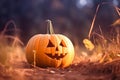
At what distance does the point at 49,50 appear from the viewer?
420 cm

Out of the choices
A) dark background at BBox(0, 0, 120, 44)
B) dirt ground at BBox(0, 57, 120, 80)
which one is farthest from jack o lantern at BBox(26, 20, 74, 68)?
dark background at BBox(0, 0, 120, 44)

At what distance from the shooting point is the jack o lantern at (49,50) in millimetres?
4211

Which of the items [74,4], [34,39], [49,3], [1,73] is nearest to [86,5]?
[74,4]

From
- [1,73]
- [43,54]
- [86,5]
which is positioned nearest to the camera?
[1,73]

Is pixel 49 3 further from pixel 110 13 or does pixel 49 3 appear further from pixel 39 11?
pixel 110 13

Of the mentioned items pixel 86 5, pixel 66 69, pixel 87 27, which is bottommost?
pixel 66 69

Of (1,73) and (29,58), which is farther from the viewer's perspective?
(29,58)

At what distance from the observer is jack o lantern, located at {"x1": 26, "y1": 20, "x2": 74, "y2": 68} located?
13.8 feet

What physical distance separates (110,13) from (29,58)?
3.36 metres

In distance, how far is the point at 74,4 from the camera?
7.78 meters

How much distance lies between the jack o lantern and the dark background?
2674 mm

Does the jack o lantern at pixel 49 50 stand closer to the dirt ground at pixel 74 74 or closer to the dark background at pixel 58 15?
the dirt ground at pixel 74 74

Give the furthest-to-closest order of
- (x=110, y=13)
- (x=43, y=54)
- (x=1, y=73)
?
(x=110, y=13)
(x=43, y=54)
(x=1, y=73)

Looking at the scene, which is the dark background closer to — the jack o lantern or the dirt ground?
the jack o lantern
